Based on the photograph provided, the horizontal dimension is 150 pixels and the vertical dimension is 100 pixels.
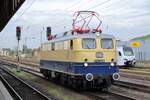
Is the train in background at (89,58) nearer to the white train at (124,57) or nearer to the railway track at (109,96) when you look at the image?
the railway track at (109,96)

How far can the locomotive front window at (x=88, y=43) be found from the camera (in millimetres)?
19766

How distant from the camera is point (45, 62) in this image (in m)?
28.0

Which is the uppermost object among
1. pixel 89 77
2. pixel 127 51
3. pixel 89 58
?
pixel 127 51

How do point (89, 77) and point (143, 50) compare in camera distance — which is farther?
point (143, 50)

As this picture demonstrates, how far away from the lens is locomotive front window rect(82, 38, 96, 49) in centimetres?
1977

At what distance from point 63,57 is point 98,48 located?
2.53 meters

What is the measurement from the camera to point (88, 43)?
19.9 m

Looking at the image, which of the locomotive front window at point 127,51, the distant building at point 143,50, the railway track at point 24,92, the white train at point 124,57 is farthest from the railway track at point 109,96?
the distant building at point 143,50

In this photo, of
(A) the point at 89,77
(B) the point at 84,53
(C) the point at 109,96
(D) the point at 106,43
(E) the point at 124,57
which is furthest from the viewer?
(E) the point at 124,57

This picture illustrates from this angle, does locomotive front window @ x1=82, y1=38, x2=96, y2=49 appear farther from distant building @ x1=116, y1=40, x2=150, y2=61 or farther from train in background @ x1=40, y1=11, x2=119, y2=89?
distant building @ x1=116, y1=40, x2=150, y2=61

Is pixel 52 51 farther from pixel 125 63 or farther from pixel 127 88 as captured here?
pixel 125 63

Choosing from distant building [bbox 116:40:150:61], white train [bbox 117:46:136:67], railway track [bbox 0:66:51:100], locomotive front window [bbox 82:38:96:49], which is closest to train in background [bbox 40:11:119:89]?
locomotive front window [bbox 82:38:96:49]

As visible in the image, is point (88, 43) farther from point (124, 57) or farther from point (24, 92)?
point (124, 57)

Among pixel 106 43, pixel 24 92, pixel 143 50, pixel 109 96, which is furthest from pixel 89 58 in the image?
pixel 143 50
